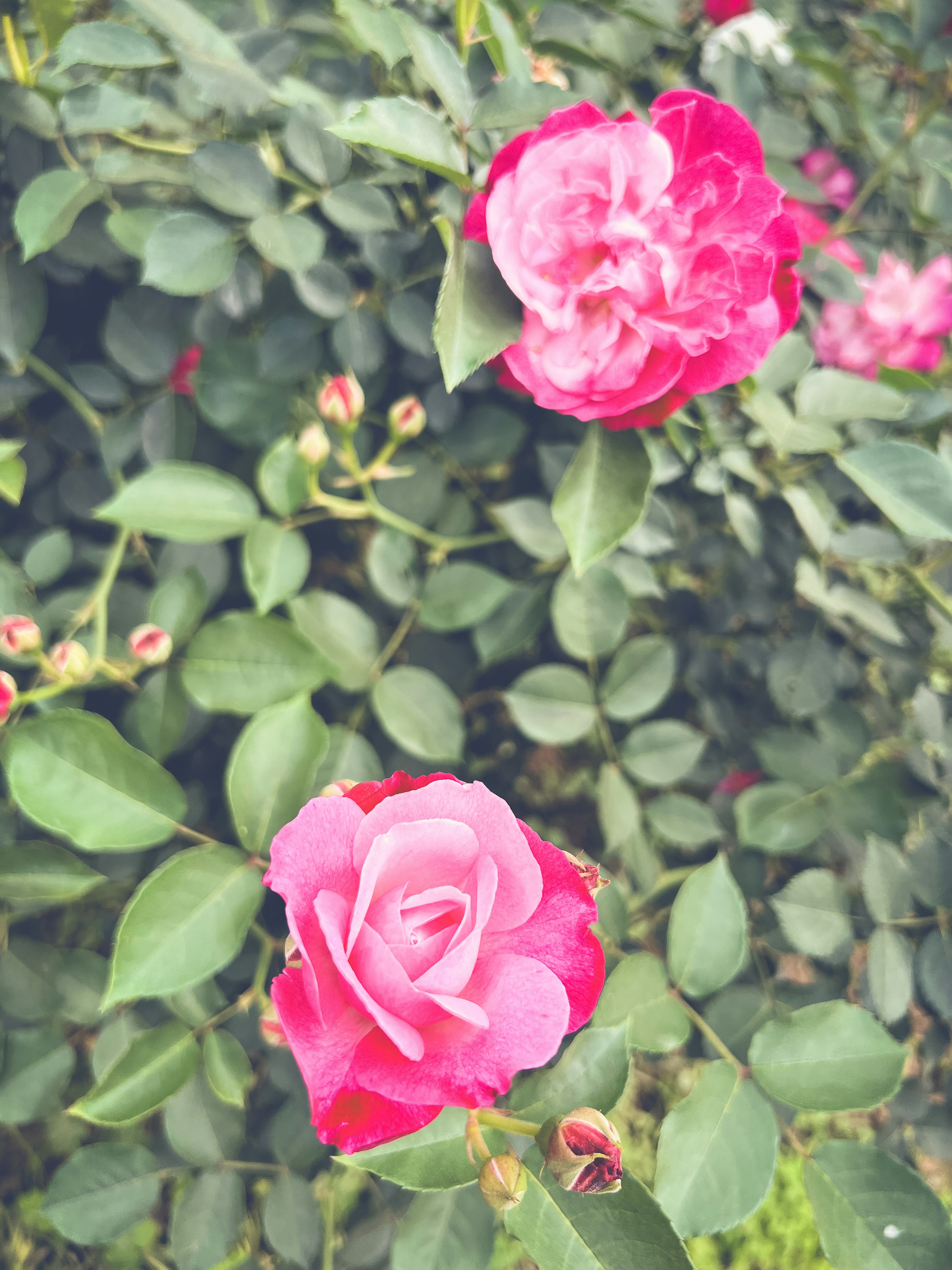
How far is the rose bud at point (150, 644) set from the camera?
697mm

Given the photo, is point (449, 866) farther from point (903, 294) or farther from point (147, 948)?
point (903, 294)

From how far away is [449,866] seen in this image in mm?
449

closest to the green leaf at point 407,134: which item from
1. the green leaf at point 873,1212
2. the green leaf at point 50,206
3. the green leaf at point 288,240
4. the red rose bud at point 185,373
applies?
the green leaf at point 288,240

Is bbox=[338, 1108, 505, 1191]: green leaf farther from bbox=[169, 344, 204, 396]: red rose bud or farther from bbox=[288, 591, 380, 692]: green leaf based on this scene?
bbox=[169, 344, 204, 396]: red rose bud

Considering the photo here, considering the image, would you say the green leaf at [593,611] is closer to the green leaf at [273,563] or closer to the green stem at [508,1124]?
the green leaf at [273,563]

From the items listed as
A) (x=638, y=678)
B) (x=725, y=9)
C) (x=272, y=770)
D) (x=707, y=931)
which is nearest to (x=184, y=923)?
(x=272, y=770)

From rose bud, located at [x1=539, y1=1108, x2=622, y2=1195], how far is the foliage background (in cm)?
7

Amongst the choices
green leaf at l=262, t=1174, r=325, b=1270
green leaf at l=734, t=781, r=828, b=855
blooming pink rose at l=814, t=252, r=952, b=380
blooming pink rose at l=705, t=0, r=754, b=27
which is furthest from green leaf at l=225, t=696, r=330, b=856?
blooming pink rose at l=705, t=0, r=754, b=27

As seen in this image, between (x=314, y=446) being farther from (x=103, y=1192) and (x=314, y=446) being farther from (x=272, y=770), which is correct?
(x=103, y=1192)

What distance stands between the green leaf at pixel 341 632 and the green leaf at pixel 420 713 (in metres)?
0.03

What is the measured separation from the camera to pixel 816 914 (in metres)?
0.81

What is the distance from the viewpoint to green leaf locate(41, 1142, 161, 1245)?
719mm

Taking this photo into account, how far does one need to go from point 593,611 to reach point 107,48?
2.22 ft

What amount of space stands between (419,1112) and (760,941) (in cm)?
69
